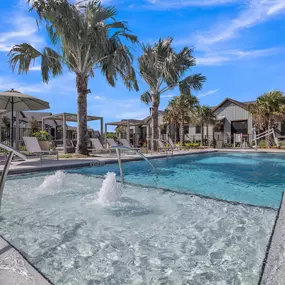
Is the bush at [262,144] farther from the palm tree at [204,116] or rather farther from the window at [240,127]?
the palm tree at [204,116]

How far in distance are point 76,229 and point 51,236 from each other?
1.02 feet

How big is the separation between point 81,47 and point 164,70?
5.53 metres

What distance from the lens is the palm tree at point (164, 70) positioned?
14953 millimetres

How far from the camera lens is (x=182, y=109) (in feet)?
80.1

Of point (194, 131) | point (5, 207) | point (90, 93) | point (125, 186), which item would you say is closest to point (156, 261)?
point (5, 207)

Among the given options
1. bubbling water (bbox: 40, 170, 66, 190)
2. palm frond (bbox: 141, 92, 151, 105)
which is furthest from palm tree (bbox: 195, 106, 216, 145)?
bubbling water (bbox: 40, 170, 66, 190)

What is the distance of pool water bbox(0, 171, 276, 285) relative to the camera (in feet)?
6.12

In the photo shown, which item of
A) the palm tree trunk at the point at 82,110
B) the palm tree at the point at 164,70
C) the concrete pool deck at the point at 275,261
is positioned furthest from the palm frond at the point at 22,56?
the concrete pool deck at the point at 275,261

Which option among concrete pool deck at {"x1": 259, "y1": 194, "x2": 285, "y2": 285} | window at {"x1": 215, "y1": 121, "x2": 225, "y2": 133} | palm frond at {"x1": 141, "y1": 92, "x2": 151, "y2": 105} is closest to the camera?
concrete pool deck at {"x1": 259, "y1": 194, "x2": 285, "y2": 285}

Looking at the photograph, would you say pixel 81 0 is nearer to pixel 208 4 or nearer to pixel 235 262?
pixel 208 4

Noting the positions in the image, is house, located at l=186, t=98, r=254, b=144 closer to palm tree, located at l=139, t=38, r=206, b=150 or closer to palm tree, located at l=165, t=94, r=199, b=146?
palm tree, located at l=165, t=94, r=199, b=146

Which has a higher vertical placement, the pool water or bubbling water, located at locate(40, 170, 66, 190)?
bubbling water, located at locate(40, 170, 66, 190)

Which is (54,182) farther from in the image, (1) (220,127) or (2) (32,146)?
(1) (220,127)

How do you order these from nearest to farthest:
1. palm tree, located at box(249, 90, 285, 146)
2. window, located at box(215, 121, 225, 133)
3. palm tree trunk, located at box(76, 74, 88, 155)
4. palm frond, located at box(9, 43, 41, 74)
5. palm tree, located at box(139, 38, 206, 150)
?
palm frond, located at box(9, 43, 41, 74), palm tree trunk, located at box(76, 74, 88, 155), palm tree, located at box(139, 38, 206, 150), palm tree, located at box(249, 90, 285, 146), window, located at box(215, 121, 225, 133)
